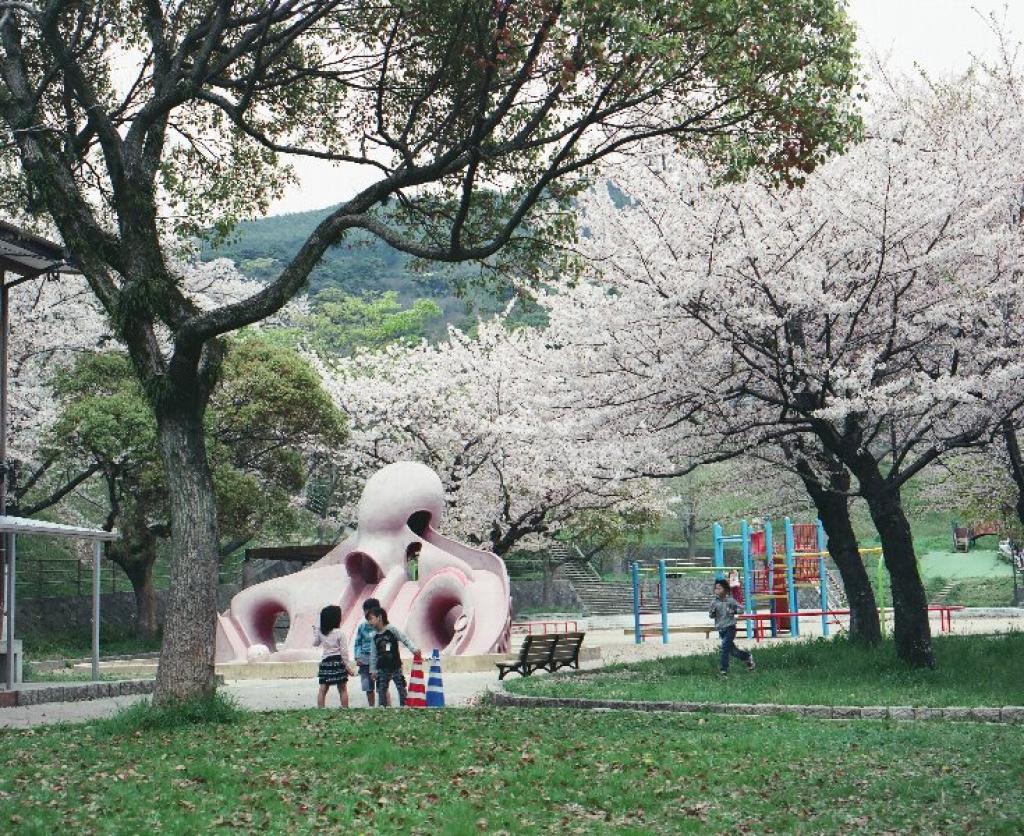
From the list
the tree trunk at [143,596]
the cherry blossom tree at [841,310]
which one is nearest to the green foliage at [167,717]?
the cherry blossom tree at [841,310]

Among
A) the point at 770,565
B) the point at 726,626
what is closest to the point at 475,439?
the point at 770,565

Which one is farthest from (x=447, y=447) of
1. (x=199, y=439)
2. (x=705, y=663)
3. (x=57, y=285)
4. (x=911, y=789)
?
(x=911, y=789)

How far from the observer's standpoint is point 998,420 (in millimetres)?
16938

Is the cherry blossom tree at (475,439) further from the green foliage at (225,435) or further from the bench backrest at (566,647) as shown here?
the bench backrest at (566,647)

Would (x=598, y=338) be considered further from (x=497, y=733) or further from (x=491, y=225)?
(x=497, y=733)

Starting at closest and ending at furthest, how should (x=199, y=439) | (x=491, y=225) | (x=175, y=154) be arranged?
(x=199, y=439) < (x=491, y=225) < (x=175, y=154)

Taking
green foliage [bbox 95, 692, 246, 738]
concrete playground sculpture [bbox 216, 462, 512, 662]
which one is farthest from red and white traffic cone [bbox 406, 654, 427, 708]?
concrete playground sculpture [bbox 216, 462, 512, 662]

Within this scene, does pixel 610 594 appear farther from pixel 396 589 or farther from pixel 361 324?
pixel 361 324

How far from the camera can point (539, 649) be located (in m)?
22.1

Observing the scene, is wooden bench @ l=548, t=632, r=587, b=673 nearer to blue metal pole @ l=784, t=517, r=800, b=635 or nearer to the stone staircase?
blue metal pole @ l=784, t=517, r=800, b=635

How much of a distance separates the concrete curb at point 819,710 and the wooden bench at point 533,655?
5.33 metres

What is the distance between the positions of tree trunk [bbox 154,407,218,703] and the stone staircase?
40001 mm

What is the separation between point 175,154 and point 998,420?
11838 millimetres

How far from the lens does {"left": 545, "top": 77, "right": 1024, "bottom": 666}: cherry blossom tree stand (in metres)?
16.9
